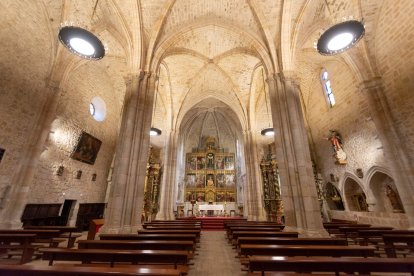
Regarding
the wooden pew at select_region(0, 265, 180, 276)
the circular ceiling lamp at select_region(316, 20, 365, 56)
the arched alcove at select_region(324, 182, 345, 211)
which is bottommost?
the wooden pew at select_region(0, 265, 180, 276)

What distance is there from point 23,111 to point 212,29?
404 inches

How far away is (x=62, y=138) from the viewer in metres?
10.6

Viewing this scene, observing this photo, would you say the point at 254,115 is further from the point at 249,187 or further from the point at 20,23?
the point at 20,23

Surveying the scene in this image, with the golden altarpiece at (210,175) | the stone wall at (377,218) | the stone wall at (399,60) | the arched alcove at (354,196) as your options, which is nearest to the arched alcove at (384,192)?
the stone wall at (377,218)

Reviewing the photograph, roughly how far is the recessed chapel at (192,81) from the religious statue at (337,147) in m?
0.08

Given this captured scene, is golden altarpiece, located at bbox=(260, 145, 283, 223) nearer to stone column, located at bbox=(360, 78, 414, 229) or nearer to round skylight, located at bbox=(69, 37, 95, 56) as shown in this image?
stone column, located at bbox=(360, 78, 414, 229)

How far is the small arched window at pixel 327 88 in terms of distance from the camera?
12.6m

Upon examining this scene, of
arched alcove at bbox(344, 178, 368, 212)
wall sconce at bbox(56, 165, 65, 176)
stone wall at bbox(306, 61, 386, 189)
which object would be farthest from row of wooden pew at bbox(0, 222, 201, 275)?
arched alcove at bbox(344, 178, 368, 212)

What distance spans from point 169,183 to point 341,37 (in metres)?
13.0

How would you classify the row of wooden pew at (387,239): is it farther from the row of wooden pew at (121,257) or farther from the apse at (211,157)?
the apse at (211,157)

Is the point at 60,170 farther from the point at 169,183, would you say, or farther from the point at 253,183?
the point at 253,183

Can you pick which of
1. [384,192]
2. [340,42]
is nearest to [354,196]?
[384,192]

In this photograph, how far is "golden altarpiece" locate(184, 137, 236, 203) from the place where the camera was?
21.4m

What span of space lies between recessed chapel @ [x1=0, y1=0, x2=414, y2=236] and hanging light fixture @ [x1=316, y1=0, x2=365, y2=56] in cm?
45
